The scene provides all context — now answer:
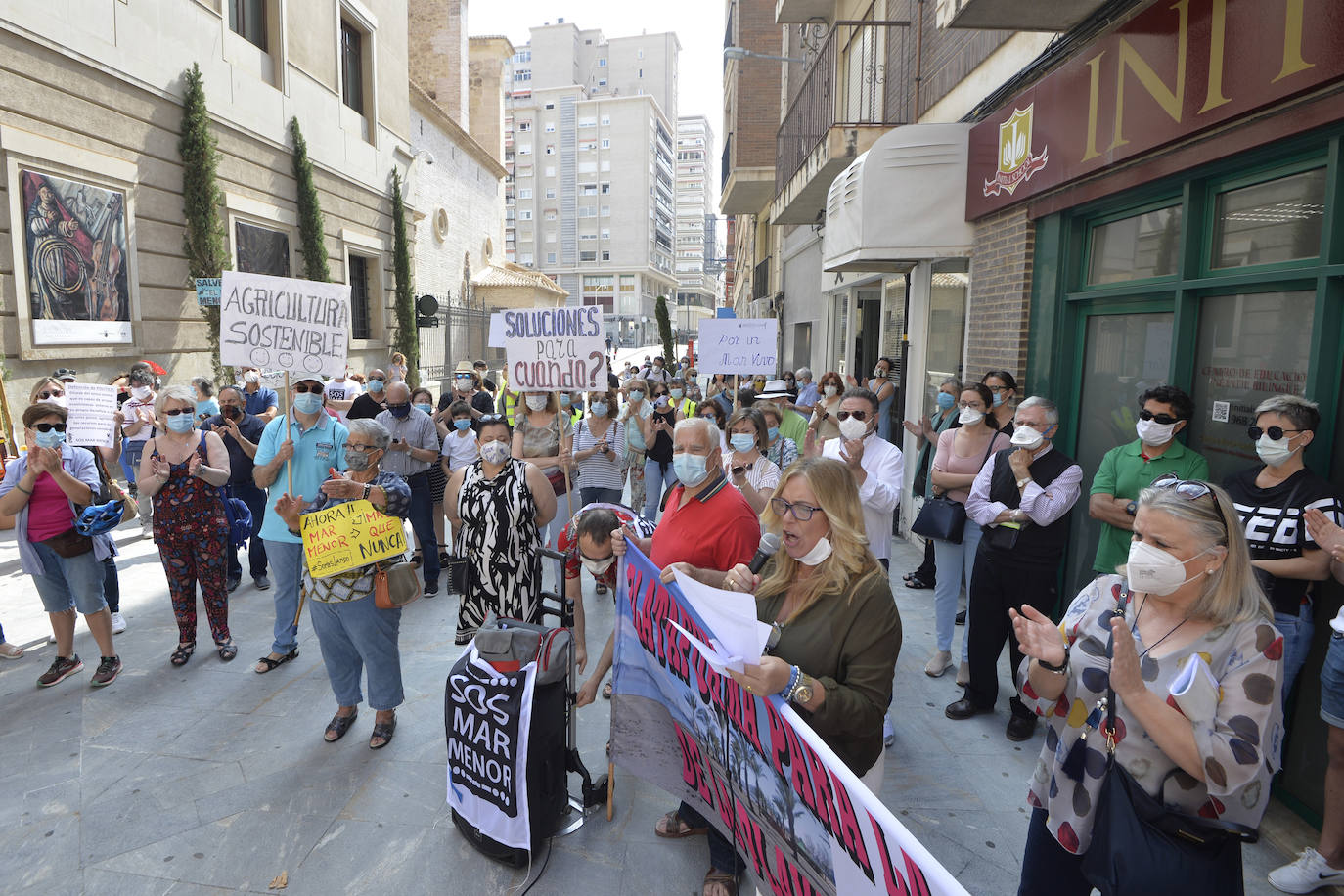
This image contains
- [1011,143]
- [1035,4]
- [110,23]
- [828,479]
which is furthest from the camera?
[110,23]

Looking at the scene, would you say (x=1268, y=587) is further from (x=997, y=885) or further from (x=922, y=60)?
(x=922, y=60)

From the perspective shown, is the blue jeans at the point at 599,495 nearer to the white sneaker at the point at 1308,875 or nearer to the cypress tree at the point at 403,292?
the white sneaker at the point at 1308,875

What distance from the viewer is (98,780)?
13.3 feet

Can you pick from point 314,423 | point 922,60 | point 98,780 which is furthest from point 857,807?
point 922,60

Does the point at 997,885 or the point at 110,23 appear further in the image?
the point at 110,23

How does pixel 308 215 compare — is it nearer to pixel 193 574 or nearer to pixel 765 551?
pixel 193 574

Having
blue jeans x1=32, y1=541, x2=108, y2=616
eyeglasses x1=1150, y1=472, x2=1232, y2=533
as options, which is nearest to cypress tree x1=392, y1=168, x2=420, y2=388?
blue jeans x1=32, y1=541, x2=108, y2=616

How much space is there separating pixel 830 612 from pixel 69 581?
5.17 m

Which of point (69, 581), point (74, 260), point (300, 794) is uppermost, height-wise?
point (74, 260)

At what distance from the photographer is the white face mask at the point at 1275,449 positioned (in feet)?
11.1

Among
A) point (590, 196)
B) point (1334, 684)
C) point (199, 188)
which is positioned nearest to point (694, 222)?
point (590, 196)

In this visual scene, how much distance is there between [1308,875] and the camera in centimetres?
320

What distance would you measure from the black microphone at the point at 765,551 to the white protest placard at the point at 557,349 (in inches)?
114

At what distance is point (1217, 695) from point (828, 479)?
123 centimetres
